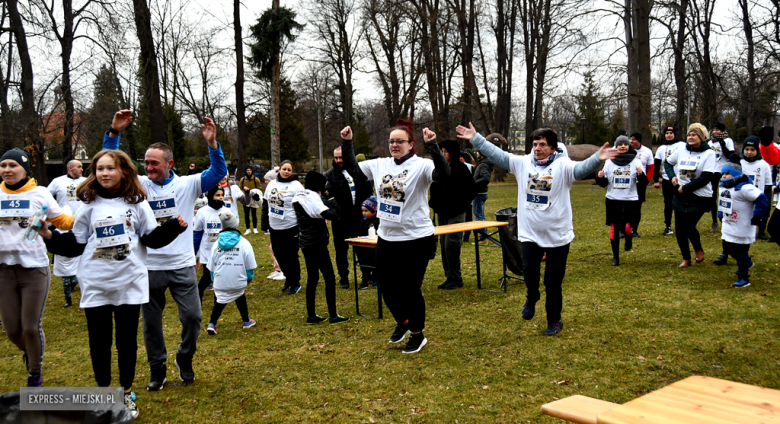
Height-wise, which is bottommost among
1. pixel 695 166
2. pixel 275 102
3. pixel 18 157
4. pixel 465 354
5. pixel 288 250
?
pixel 465 354

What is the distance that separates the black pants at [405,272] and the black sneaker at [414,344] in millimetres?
63

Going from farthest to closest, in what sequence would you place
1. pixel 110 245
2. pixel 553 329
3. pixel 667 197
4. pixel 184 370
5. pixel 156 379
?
1. pixel 667 197
2. pixel 553 329
3. pixel 184 370
4. pixel 156 379
5. pixel 110 245

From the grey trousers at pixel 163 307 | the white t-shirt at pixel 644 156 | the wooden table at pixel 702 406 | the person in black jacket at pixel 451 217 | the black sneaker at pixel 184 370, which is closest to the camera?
the wooden table at pixel 702 406

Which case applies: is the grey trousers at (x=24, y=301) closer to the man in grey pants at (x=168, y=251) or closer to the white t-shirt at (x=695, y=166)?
the man in grey pants at (x=168, y=251)

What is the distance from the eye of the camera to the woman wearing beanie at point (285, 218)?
7727mm

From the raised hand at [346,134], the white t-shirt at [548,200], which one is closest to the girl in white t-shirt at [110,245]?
the raised hand at [346,134]

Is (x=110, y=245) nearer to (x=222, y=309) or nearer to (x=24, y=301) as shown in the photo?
(x=24, y=301)

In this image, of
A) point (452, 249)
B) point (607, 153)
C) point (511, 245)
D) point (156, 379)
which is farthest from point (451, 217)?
point (156, 379)

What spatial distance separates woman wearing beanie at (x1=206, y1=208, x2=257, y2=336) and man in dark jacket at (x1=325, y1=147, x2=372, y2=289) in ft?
6.52

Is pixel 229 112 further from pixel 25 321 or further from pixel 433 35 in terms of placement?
pixel 25 321

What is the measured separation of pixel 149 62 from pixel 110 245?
52.6 ft

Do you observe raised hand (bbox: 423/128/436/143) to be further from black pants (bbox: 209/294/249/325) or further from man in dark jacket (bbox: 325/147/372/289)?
man in dark jacket (bbox: 325/147/372/289)

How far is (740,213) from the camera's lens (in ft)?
23.2

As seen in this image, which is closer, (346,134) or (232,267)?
(346,134)
